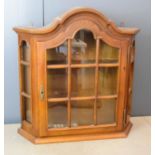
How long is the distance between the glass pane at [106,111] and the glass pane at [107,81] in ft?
0.14

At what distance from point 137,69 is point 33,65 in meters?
0.63

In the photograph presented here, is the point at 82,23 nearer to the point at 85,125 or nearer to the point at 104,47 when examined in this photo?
the point at 104,47

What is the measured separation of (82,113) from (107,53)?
0.29m

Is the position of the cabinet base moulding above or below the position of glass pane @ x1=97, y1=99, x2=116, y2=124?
below

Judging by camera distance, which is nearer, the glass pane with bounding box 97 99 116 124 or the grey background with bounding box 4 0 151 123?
the glass pane with bounding box 97 99 116 124

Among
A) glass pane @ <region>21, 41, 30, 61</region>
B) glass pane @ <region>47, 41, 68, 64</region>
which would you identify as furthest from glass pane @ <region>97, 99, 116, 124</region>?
glass pane @ <region>21, 41, 30, 61</region>

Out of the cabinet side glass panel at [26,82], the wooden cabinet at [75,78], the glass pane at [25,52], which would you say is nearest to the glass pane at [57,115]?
the wooden cabinet at [75,78]

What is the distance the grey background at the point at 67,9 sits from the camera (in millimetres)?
1284

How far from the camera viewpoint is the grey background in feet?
4.21

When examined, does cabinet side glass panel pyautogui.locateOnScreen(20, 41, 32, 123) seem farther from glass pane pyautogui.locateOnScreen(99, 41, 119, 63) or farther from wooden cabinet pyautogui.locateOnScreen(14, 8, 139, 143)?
glass pane pyautogui.locateOnScreen(99, 41, 119, 63)

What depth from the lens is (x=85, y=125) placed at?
1.16 m

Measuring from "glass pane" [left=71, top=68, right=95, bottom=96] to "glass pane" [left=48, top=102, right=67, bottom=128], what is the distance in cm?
8
